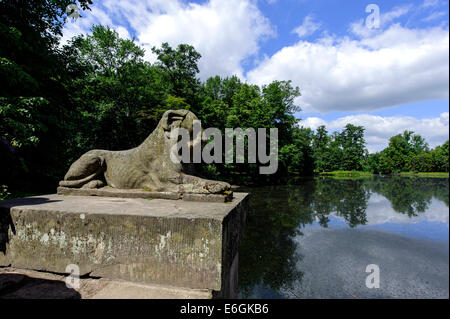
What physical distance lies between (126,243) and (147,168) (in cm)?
160

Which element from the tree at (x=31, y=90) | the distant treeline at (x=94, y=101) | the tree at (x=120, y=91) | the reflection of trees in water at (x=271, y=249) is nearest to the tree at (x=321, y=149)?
the distant treeline at (x=94, y=101)

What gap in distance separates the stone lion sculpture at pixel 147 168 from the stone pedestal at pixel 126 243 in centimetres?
92

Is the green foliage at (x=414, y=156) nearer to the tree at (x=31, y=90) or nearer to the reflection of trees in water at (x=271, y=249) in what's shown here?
the reflection of trees in water at (x=271, y=249)

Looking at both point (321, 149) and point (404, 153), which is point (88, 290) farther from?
point (321, 149)

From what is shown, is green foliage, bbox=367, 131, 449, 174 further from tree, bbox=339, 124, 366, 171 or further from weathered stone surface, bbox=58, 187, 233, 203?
tree, bbox=339, 124, 366, 171

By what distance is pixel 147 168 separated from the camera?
357 cm

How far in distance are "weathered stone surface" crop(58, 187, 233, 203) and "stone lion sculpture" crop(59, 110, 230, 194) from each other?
9cm

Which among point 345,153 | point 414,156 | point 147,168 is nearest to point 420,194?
point 414,156

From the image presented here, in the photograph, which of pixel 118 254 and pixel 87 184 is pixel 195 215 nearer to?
pixel 118 254

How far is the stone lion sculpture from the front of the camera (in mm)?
3352

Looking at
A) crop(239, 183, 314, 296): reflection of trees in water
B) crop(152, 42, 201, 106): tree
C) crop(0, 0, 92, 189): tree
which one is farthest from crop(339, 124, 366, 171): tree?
crop(0, 0, 92, 189): tree

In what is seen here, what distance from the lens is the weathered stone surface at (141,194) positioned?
305cm
